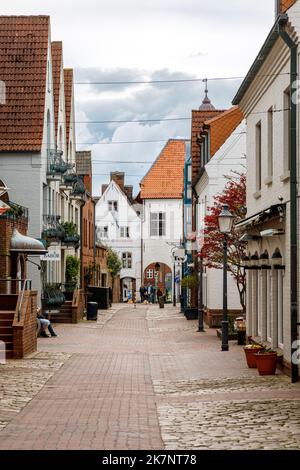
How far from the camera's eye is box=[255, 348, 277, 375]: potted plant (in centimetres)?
1820

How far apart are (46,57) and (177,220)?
141 feet

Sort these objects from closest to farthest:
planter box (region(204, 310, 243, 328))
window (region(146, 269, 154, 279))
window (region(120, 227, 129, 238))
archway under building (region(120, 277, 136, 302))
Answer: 1. planter box (region(204, 310, 243, 328))
2. window (region(146, 269, 154, 279))
3. window (region(120, 227, 129, 238))
4. archway under building (region(120, 277, 136, 302))

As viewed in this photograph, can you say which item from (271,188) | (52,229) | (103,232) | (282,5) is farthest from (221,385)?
(103,232)

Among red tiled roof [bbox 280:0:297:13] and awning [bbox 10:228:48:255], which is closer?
red tiled roof [bbox 280:0:297:13]

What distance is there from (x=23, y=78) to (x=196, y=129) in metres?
9.57

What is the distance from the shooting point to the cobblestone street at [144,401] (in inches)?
436

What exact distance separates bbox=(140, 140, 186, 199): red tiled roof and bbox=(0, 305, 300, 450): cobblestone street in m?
55.6

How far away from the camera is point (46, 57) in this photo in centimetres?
4066

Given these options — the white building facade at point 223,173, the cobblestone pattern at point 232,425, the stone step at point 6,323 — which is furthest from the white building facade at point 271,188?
the white building facade at point 223,173

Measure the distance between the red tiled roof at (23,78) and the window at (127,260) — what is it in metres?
44.1

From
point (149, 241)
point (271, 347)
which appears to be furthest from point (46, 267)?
point (149, 241)

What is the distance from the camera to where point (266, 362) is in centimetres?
1822

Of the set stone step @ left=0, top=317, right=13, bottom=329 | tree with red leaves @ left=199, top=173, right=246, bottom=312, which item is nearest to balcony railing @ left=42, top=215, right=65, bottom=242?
tree with red leaves @ left=199, top=173, right=246, bottom=312

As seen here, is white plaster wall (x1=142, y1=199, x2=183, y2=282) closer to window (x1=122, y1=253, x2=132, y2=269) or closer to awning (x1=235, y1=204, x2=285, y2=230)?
window (x1=122, y1=253, x2=132, y2=269)
